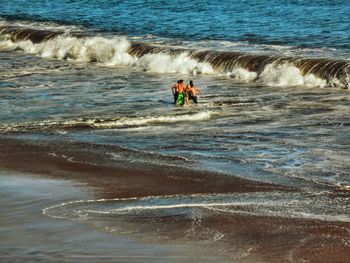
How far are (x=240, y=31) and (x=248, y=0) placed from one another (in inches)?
558

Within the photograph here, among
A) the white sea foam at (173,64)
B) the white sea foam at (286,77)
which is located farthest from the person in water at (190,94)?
the white sea foam at (173,64)

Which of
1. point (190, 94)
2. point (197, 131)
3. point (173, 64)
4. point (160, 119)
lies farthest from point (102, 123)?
point (173, 64)

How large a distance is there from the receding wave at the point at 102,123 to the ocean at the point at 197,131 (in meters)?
0.04

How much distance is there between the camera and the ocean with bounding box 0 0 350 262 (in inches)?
411

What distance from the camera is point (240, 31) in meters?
38.1

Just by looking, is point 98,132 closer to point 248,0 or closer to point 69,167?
point 69,167

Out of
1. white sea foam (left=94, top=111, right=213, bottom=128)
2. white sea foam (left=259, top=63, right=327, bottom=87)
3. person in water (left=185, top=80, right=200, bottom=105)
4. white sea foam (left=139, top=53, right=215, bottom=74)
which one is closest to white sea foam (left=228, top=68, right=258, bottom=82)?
white sea foam (left=259, top=63, right=327, bottom=87)

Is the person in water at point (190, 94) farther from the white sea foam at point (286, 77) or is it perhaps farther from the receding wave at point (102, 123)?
the white sea foam at point (286, 77)

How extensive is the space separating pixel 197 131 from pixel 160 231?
7.39 meters

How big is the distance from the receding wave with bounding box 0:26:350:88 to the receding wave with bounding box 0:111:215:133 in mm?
6998

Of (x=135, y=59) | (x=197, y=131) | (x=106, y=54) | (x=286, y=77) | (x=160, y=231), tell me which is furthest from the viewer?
(x=106, y=54)

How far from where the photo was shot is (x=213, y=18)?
44219 millimetres

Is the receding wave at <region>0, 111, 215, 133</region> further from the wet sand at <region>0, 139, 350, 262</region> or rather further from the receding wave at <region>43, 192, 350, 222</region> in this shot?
the receding wave at <region>43, 192, 350, 222</region>

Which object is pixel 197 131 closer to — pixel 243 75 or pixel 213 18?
pixel 243 75
